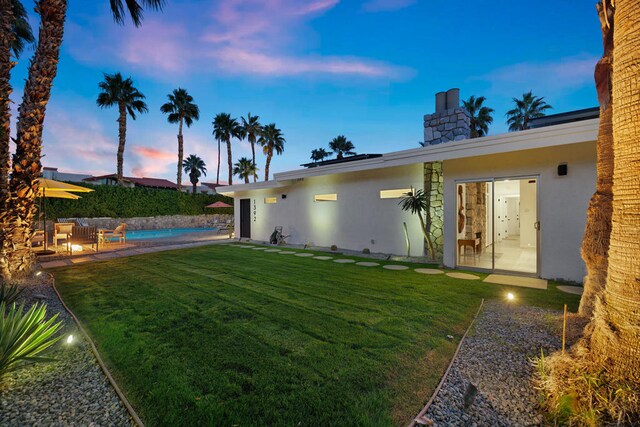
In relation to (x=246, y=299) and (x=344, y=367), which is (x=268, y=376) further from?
(x=246, y=299)

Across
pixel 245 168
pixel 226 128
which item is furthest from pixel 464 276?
pixel 245 168

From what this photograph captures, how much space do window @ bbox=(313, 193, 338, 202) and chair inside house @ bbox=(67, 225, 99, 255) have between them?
27.8 feet

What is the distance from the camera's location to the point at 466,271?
6.76 metres

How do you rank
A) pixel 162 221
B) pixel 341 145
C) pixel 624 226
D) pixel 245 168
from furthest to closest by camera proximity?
pixel 341 145, pixel 245 168, pixel 162 221, pixel 624 226

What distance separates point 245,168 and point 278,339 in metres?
34.1

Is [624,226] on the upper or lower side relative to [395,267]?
upper

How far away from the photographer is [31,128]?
226 inches

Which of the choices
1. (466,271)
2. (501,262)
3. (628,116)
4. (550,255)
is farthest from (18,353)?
(501,262)

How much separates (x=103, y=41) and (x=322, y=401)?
1727cm

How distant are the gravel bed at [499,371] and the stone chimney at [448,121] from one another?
270 inches

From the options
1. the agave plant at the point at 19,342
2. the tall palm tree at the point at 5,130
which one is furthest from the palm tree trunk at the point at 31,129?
the agave plant at the point at 19,342

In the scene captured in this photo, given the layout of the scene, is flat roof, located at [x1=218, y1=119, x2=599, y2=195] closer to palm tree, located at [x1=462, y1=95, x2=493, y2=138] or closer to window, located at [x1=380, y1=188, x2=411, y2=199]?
window, located at [x1=380, y1=188, x2=411, y2=199]

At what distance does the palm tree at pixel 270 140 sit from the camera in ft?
104

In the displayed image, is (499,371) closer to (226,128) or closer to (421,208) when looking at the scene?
(421,208)
